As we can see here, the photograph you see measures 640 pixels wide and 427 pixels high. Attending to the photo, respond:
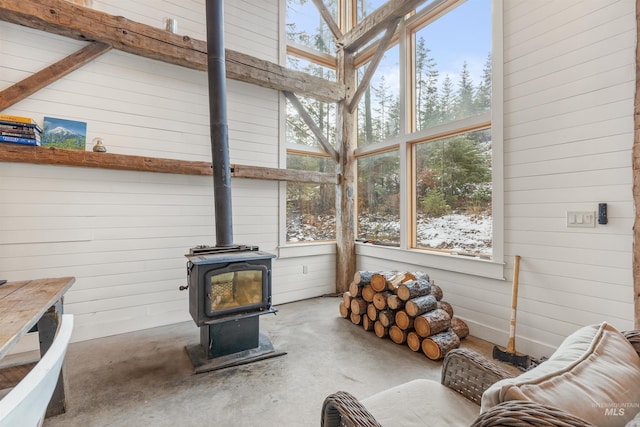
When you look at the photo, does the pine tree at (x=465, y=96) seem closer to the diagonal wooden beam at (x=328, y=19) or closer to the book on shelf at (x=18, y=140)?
the diagonal wooden beam at (x=328, y=19)

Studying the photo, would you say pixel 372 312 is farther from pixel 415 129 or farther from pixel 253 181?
pixel 415 129

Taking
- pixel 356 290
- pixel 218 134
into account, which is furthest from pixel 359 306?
pixel 218 134

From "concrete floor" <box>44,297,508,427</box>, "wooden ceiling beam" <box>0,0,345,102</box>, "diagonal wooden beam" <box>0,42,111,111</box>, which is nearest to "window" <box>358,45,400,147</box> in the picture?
"wooden ceiling beam" <box>0,0,345,102</box>

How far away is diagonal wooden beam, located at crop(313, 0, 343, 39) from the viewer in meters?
4.41

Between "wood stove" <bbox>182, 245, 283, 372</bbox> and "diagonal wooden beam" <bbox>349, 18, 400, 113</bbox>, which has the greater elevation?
"diagonal wooden beam" <bbox>349, 18, 400, 113</bbox>

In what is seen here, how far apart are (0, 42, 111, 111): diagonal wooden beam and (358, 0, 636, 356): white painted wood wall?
402 centimetres

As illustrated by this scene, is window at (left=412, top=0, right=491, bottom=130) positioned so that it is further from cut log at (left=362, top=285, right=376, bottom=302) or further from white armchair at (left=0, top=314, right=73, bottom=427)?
white armchair at (left=0, top=314, right=73, bottom=427)

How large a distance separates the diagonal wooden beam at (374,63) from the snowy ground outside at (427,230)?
178cm

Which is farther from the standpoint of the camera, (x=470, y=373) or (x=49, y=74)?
(x=49, y=74)

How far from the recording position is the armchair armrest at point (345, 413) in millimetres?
972

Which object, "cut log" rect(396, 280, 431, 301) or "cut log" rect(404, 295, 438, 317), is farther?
"cut log" rect(396, 280, 431, 301)

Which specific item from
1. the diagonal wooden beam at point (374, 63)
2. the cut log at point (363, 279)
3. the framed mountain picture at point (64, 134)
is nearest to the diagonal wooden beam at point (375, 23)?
the diagonal wooden beam at point (374, 63)

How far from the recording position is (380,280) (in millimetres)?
3037

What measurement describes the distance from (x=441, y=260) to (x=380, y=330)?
3.41 ft
